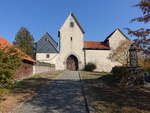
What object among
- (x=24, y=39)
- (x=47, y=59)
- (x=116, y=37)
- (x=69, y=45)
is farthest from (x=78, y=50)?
(x=24, y=39)

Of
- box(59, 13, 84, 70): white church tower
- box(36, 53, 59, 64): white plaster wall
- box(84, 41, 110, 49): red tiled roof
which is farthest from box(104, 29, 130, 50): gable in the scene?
box(36, 53, 59, 64): white plaster wall

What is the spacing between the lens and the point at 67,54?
109 feet

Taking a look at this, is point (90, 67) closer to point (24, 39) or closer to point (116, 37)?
point (116, 37)

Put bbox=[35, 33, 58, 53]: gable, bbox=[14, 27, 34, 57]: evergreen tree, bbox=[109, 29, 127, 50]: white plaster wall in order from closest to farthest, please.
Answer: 1. bbox=[109, 29, 127, 50]: white plaster wall
2. bbox=[35, 33, 58, 53]: gable
3. bbox=[14, 27, 34, 57]: evergreen tree

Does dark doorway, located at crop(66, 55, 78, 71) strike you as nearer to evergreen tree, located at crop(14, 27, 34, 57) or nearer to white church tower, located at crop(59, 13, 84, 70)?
white church tower, located at crop(59, 13, 84, 70)

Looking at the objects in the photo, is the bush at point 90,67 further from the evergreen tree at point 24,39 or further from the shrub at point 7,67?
the evergreen tree at point 24,39

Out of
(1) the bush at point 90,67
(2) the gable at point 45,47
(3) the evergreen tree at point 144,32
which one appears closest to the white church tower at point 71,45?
(1) the bush at point 90,67

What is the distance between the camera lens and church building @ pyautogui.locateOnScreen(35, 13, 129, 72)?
33.4m

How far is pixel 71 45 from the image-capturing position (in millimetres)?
33500

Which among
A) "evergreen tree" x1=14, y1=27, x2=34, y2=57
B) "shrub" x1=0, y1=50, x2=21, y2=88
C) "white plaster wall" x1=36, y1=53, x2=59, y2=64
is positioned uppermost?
"evergreen tree" x1=14, y1=27, x2=34, y2=57

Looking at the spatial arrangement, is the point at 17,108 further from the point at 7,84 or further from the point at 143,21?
the point at 143,21

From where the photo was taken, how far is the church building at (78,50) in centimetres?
3338

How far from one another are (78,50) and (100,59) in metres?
5.37

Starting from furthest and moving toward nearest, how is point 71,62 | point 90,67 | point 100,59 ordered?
point 71,62, point 100,59, point 90,67
